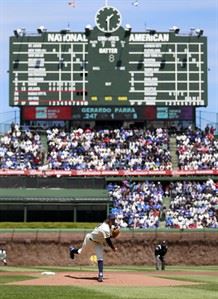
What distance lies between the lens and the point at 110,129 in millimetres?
55719

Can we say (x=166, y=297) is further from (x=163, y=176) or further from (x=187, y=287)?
(x=163, y=176)

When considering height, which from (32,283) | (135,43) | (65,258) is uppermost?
(135,43)

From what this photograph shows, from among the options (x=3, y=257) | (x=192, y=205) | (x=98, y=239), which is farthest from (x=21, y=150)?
(x=98, y=239)

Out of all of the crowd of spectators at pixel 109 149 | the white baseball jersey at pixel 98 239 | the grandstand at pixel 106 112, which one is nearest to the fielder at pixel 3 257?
the grandstand at pixel 106 112

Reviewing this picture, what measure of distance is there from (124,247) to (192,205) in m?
8.76

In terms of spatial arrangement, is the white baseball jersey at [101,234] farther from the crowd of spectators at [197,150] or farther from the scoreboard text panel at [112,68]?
the scoreboard text panel at [112,68]

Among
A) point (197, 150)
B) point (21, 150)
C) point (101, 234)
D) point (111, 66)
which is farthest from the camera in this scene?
point (111, 66)

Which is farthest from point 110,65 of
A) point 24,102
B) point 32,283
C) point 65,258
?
point 32,283

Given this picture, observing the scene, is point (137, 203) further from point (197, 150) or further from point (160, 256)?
point (160, 256)

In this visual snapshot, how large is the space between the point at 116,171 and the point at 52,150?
5093mm

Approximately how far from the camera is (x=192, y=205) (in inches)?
1795

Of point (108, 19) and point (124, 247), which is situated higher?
point (108, 19)

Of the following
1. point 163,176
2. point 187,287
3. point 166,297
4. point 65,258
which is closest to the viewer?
point 166,297

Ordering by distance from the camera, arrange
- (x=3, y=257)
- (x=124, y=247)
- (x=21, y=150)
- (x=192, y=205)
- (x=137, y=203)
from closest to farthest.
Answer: (x=3, y=257)
(x=124, y=247)
(x=192, y=205)
(x=137, y=203)
(x=21, y=150)
